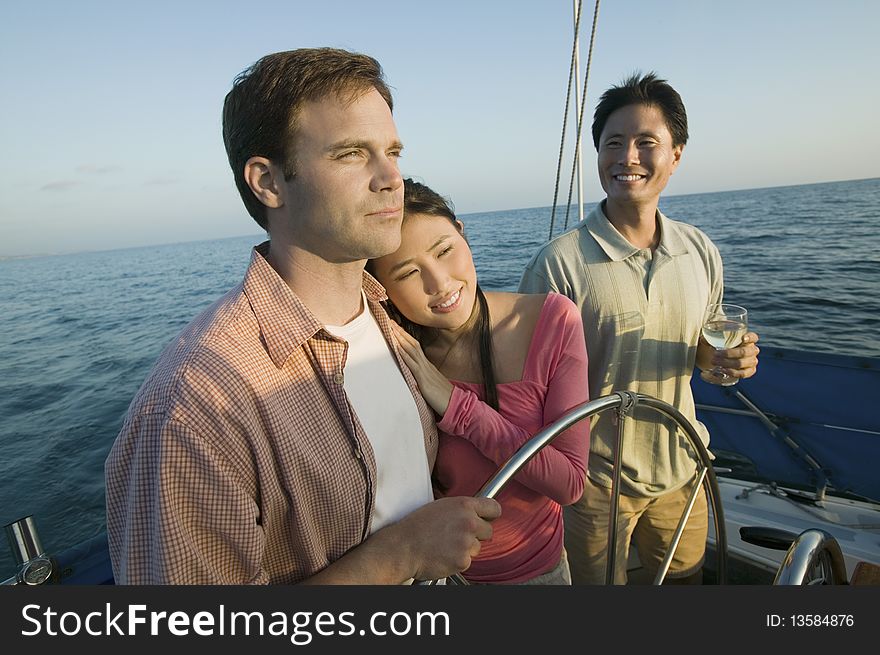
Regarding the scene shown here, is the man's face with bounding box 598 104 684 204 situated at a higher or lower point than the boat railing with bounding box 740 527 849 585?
higher

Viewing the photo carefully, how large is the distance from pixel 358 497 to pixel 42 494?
23.6ft

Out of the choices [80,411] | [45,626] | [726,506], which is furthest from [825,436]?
[80,411]

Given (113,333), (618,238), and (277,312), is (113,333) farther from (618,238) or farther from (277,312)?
Answer: (277,312)

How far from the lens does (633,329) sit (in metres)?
2.01

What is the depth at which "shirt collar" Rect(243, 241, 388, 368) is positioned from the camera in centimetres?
113

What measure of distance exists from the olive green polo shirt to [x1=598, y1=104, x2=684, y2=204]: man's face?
0.14m

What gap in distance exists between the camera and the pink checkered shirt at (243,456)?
922 millimetres

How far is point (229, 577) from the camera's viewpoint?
99cm

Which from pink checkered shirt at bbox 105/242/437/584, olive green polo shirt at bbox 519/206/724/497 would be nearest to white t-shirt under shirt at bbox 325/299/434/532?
pink checkered shirt at bbox 105/242/437/584

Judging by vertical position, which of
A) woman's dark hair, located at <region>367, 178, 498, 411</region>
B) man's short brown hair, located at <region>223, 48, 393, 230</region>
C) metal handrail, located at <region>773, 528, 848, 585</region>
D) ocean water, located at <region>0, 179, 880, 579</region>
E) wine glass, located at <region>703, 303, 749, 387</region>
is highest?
man's short brown hair, located at <region>223, 48, 393, 230</region>

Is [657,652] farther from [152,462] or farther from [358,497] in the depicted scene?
[152,462]

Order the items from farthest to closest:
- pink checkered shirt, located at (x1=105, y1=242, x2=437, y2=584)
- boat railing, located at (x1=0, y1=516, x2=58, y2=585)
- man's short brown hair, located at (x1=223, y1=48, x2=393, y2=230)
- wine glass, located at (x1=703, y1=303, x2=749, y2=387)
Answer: wine glass, located at (x1=703, y1=303, x2=749, y2=387) → boat railing, located at (x1=0, y1=516, x2=58, y2=585) → man's short brown hair, located at (x1=223, y1=48, x2=393, y2=230) → pink checkered shirt, located at (x1=105, y1=242, x2=437, y2=584)

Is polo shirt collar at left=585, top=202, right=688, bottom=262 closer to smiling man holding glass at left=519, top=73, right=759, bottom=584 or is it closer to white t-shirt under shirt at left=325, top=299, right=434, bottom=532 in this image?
smiling man holding glass at left=519, top=73, right=759, bottom=584

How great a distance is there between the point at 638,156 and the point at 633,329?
0.67 metres
